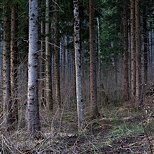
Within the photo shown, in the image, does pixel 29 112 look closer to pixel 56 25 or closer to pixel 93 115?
pixel 93 115

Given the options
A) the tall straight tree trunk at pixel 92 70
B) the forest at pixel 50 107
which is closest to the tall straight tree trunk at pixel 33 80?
the forest at pixel 50 107

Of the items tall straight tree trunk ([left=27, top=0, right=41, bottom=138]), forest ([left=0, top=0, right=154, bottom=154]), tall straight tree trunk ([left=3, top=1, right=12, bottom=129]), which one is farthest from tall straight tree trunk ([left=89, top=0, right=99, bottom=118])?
tall straight tree trunk ([left=27, top=0, right=41, bottom=138])

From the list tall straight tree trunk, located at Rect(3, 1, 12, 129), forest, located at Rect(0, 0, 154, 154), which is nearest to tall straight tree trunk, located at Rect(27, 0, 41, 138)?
forest, located at Rect(0, 0, 154, 154)

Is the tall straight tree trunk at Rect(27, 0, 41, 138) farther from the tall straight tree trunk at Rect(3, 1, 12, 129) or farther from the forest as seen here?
the tall straight tree trunk at Rect(3, 1, 12, 129)

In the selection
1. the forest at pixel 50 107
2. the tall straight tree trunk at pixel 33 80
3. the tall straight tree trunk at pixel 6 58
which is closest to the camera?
the forest at pixel 50 107

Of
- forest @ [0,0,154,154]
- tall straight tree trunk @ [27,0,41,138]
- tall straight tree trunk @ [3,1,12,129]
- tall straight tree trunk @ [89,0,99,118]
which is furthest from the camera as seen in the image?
tall straight tree trunk @ [89,0,99,118]

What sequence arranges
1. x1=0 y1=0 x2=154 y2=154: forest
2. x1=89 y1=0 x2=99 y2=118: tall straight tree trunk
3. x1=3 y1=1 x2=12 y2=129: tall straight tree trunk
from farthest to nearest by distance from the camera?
x1=89 y1=0 x2=99 y2=118: tall straight tree trunk → x1=3 y1=1 x2=12 y2=129: tall straight tree trunk → x1=0 y1=0 x2=154 y2=154: forest

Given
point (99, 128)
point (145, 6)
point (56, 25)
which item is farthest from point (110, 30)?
point (99, 128)

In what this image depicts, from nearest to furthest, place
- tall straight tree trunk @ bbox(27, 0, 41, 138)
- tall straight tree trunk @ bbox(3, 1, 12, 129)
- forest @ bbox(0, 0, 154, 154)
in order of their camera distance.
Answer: forest @ bbox(0, 0, 154, 154) < tall straight tree trunk @ bbox(27, 0, 41, 138) < tall straight tree trunk @ bbox(3, 1, 12, 129)

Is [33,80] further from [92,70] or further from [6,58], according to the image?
[92,70]

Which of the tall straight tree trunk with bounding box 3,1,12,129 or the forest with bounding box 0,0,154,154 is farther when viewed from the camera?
the tall straight tree trunk with bounding box 3,1,12,129

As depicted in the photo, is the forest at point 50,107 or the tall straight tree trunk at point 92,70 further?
the tall straight tree trunk at point 92,70

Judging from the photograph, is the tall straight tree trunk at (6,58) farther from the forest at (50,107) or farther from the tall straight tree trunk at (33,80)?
the tall straight tree trunk at (33,80)

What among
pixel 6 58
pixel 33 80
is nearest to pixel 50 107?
pixel 6 58
